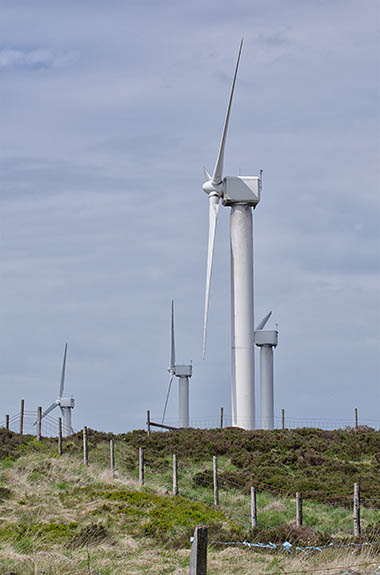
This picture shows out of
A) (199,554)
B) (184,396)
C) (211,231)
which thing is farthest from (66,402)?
(199,554)

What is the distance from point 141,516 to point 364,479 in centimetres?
1341

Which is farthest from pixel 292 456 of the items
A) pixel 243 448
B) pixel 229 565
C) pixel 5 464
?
pixel 229 565

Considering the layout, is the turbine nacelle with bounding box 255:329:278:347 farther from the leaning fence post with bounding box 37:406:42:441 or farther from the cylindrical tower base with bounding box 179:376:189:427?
the cylindrical tower base with bounding box 179:376:189:427

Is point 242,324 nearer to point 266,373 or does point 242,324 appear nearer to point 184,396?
point 266,373

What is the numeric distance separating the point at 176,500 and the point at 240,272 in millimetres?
25134

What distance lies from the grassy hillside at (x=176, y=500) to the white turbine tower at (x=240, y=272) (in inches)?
156

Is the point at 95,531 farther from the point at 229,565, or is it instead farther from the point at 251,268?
the point at 251,268

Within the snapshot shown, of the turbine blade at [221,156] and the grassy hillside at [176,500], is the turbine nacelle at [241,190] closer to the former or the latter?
the turbine blade at [221,156]

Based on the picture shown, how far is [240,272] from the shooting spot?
51.8 m

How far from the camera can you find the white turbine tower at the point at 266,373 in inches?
2204

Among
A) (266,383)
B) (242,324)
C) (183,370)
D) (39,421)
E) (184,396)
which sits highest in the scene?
(183,370)

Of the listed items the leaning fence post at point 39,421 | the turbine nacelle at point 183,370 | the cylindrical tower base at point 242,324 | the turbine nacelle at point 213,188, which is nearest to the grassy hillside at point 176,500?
the leaning fence post at point 39,421

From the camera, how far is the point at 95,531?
73.4 feet

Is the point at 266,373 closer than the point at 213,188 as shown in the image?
No
